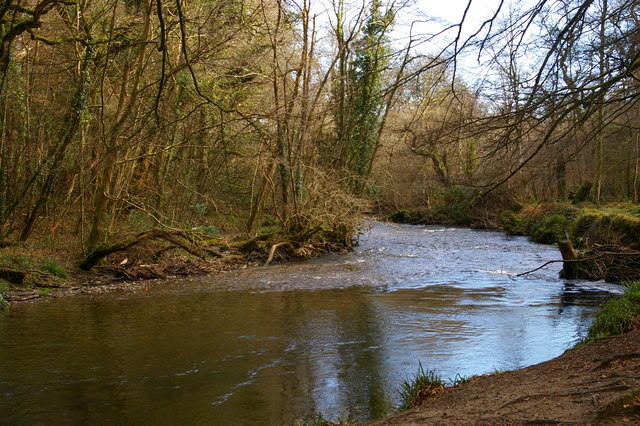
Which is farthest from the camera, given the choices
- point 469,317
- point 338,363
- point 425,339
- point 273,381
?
point 469,317

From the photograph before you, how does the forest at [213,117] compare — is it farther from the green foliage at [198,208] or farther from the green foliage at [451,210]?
the green foliage at [451,210]

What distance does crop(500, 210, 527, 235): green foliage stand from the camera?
25.4m

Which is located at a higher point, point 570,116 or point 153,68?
point 153,68

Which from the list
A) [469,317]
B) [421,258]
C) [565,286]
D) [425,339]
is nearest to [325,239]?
[421,258]

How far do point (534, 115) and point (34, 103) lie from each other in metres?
14.4

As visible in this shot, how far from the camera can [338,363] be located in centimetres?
699

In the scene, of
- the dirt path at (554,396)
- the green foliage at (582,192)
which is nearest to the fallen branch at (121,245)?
the dirt path at (554,396)

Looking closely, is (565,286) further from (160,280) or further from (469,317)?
(160,280)

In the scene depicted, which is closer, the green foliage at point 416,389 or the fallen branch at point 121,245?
the green foliage at point 416,389

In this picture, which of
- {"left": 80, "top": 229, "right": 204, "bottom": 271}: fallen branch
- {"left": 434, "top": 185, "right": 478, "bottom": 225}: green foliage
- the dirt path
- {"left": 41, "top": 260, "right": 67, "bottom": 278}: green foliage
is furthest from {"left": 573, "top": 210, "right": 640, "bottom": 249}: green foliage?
{"left": 41, "top": 260, "right": 67, "bottom": 278}: green foliage

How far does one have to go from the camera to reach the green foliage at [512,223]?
25.4 meters

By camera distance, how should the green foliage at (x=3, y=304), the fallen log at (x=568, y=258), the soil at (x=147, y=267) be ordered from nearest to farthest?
the green foliage at (x=3, y=304) < the soil at (x=147, y=267) < the fallen log at (x=568, y=258)

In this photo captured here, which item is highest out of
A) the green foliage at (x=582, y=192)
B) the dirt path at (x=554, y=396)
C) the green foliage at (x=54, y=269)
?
the green foliage at (x=582, y=192)

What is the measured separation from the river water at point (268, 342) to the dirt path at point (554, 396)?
3.20 feet
